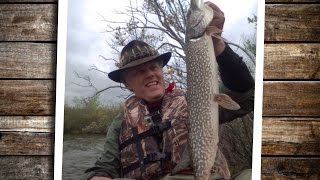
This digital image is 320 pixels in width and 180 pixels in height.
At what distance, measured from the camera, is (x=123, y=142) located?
0.94m

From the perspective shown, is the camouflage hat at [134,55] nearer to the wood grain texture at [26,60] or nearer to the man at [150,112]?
the man at [150,112]

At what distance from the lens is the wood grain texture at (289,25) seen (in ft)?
3.14

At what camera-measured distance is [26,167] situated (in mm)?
953

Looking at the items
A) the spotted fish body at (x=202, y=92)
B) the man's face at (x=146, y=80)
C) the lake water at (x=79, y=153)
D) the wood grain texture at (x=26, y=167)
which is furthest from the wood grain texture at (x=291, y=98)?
the wood grain texture at (x=26, y=167)

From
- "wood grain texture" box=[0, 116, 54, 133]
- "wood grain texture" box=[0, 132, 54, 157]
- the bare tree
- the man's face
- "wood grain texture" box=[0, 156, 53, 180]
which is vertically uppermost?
the bare tree

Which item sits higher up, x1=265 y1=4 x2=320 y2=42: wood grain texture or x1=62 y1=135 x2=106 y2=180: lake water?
x1=265 y1=4 x2=320 y2=42: wood grain texture

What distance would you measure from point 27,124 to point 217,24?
1.41ft

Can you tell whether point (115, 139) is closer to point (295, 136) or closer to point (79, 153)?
point (79, 153)

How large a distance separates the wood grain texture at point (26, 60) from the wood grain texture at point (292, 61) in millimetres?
436

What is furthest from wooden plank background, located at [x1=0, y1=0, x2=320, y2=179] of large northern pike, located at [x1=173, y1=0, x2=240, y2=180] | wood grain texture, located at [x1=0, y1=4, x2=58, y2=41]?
large northern pike, located at [x1=173, y1=0, x2=240, y2=180]

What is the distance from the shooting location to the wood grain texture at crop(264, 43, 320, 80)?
955 millimetres

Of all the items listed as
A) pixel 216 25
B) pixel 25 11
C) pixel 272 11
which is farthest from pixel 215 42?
pixel 25 11

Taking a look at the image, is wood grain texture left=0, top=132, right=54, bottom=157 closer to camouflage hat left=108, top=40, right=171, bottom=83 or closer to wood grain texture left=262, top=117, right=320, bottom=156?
camouflage hat left=108, top=40, right=171, bottom=83

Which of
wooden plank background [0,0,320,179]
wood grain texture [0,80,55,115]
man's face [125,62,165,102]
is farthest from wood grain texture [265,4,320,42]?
wood grain texture [0,80,55,115]
